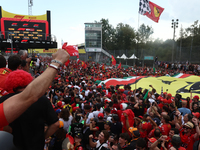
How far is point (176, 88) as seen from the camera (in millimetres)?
13281

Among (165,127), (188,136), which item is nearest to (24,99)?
(188,136)

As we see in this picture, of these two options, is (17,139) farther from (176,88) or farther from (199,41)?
(199,41)

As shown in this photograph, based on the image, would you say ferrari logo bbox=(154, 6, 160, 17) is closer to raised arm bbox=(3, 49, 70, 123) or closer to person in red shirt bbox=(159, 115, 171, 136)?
person in red shirt bbox=(159, 115, 171, 136)

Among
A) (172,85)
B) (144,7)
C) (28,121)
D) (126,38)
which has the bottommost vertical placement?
(172,85)

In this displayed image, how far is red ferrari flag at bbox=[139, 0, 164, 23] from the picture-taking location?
10.4 meters

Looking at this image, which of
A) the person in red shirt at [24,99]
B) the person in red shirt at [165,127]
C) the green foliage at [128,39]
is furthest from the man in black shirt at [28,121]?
the green foliage at [128,39]

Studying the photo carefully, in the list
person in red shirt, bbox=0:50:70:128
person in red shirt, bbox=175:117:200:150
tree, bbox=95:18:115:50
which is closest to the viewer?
person in red shirt, bbox=0:50:70:128

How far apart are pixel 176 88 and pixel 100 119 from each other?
1060cm

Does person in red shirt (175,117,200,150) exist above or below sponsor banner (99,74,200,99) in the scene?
above

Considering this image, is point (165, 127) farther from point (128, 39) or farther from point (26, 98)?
point (128, 39)

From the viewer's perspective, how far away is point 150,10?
1063 centimetres

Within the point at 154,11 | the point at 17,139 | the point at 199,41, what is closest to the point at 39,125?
the point at 17,139

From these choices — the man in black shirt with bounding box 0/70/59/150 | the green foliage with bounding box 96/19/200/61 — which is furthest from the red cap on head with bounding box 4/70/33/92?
the green foliage with bounding box 96/19/200/61

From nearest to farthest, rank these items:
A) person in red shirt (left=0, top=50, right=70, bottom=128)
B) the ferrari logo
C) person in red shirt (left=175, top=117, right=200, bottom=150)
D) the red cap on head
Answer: person in red shirt (left=0, top=50, right=70, bottom=128)
the red cap on head
person in red shirt (left=175, top=117, right=200, bottom=150)
the ferrari logo
